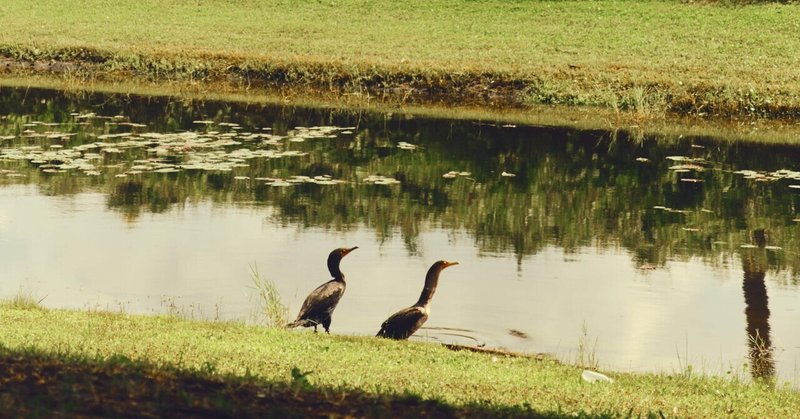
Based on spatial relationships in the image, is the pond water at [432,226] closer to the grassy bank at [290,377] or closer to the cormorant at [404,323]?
the cormorant at [404,323]

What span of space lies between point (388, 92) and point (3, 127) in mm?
13266

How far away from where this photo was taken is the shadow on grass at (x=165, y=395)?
8.86 m

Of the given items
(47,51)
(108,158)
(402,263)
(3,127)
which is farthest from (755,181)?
(47,51)

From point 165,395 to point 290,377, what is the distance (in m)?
2.05

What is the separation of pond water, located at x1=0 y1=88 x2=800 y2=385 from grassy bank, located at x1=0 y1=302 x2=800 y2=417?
6.45 ft

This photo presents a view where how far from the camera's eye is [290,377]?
1120cm

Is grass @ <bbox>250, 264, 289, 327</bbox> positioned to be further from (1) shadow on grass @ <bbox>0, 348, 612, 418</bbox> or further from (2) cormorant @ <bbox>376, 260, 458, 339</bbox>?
(1) shadow on grass @ <bbox>0, 348, 612, 418</bbox>

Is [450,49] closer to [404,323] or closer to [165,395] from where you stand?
[404,323]

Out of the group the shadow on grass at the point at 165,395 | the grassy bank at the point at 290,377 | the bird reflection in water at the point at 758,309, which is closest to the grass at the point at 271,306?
the grassy bank at the point at 290,377

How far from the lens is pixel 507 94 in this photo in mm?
42094

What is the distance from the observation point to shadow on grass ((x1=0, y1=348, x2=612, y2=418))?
8.86 meters

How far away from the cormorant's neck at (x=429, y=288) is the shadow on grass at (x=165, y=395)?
464 centimetres

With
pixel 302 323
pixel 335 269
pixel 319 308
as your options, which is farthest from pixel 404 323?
Result: pixel 335 269

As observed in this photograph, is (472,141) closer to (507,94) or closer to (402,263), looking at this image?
(507,94)
